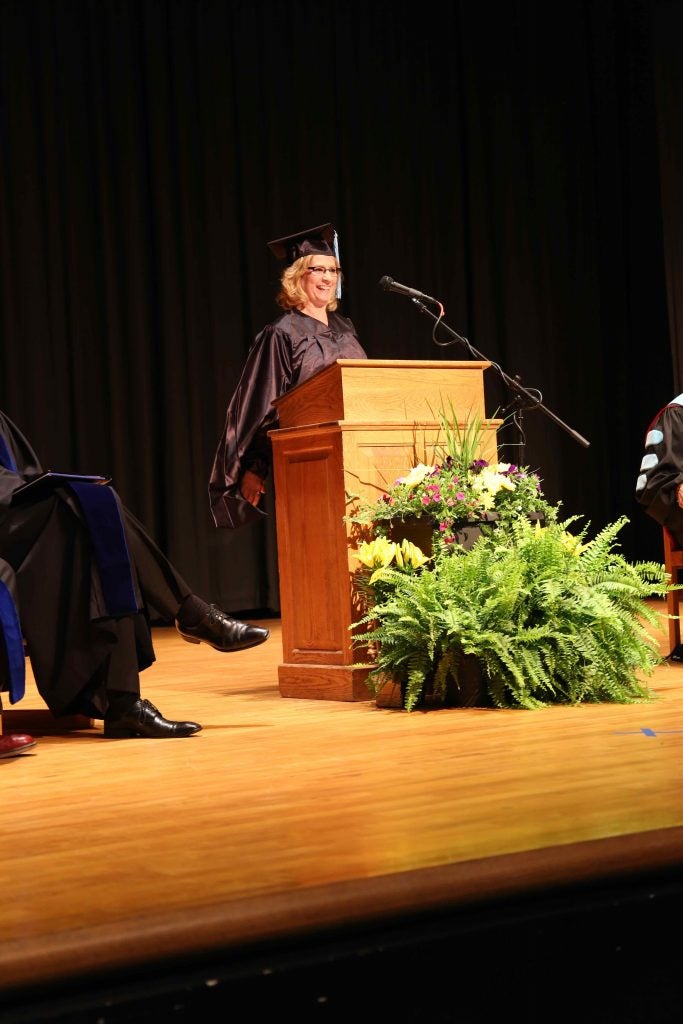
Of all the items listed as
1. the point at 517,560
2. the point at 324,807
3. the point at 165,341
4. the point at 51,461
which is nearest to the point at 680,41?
the point at 165,341

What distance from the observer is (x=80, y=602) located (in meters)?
3.58

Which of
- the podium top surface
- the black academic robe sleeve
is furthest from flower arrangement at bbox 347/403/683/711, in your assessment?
the black academic robe sleeve

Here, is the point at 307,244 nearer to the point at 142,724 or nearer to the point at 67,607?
the point at 67,607

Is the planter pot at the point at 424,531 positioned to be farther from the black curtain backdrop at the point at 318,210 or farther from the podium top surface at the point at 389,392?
the black curtain backdrop at the point at 318,210

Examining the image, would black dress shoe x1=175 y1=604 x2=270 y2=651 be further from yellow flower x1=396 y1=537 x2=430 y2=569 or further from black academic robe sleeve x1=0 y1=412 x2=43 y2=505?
black academic robe sleeve x1=0 y1=412 x2=43 y2=505

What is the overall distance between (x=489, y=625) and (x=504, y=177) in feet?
16.5

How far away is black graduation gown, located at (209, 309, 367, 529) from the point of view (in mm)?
4750

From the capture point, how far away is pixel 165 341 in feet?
23.6

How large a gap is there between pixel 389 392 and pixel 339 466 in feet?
0.93

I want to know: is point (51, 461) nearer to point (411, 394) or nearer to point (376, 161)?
point (376, 161)

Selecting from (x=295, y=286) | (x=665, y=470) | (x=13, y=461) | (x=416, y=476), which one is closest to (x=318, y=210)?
(x=295, y=286)

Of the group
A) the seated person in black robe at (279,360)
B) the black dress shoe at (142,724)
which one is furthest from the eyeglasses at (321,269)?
the black dress shoe at (142,724)

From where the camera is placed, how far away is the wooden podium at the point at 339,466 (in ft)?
13.5

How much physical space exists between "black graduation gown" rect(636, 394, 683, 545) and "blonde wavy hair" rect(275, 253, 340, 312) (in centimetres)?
128
